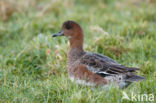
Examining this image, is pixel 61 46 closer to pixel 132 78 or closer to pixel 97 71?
pixel 97 71

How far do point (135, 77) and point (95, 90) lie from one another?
0.65 metres

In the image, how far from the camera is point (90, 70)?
15.3 ft

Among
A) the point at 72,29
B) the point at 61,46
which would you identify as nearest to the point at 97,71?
the point at 72,29

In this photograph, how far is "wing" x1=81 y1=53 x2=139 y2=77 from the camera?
4.61m

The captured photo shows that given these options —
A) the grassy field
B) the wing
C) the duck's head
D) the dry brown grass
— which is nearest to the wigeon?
the wing

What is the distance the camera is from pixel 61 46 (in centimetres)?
589

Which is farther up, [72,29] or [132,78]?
[72,29]

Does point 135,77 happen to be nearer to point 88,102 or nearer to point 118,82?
point 118,82

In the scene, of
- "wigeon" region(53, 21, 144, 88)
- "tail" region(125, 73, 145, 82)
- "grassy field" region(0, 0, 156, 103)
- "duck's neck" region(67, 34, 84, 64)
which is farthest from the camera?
"duck's neck" region(67, 34, 84, 64)

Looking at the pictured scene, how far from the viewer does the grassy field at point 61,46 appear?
425 centimetres

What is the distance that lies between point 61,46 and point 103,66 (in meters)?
1.44

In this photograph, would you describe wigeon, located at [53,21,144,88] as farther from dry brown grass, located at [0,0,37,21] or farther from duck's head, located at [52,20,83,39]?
dry brown grass, located at [0,0,37,21]

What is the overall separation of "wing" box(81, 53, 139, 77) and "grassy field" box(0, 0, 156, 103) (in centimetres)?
29

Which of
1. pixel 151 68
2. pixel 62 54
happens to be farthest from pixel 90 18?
pixel 151 68
